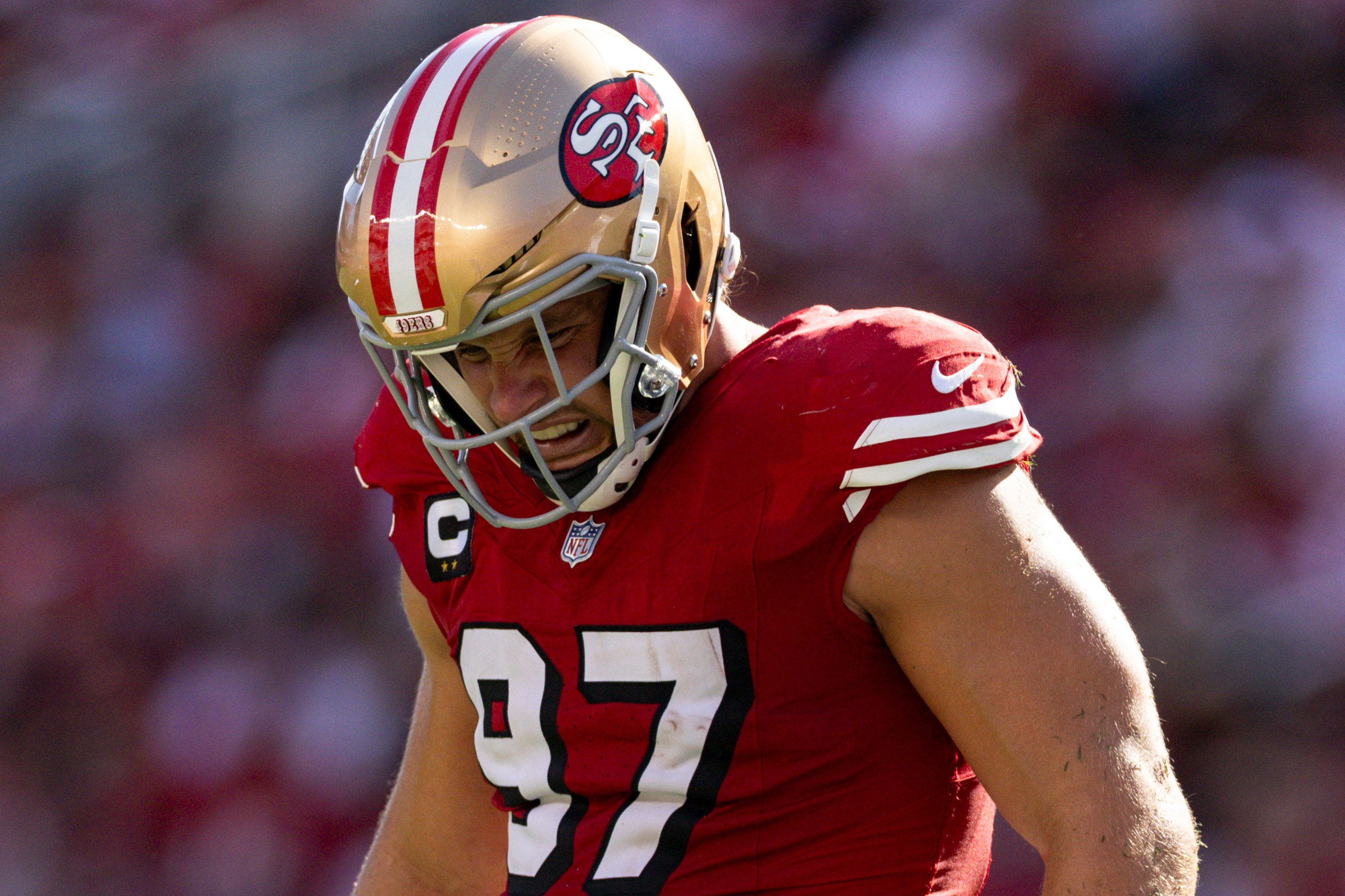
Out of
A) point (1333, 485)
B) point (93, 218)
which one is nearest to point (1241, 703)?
point (1333, 485)

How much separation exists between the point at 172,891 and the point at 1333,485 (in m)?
2.18

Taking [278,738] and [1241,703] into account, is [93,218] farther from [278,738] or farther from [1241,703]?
[1241,703]

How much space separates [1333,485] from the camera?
1.93 metres

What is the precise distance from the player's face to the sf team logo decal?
85 millimetres

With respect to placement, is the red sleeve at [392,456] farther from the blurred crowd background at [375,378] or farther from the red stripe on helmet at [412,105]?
the blurred crowd background at [375,378]

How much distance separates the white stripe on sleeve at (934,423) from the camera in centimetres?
95

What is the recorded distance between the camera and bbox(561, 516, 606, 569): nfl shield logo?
3.61 feet

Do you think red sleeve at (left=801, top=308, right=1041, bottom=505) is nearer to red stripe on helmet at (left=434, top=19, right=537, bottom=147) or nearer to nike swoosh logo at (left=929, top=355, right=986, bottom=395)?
nike swoosh logo at (left=929, top=355, right=986, bottom=395)

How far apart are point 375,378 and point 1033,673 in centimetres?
199

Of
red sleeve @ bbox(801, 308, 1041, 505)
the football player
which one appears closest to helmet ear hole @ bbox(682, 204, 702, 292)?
the football player

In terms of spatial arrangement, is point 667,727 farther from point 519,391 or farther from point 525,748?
point 519,391

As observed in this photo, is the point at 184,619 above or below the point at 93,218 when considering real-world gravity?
below

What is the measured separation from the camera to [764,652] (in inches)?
39.7

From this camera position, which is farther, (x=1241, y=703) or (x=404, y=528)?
(x=1241, y=703)
